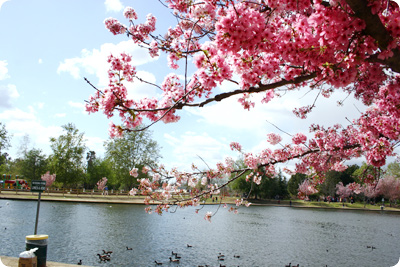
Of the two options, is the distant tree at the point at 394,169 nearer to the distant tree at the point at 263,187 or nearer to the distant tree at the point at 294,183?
the distant tree at the point at 294,183

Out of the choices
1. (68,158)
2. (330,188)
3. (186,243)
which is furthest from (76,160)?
(330,188)

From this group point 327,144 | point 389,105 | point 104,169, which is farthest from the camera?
point 104,169

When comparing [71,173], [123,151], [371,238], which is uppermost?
[123,151]

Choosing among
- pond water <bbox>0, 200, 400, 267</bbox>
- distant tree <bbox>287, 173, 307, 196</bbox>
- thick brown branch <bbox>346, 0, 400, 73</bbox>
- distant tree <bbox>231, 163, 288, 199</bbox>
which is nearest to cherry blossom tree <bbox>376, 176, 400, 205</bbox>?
distant tree <bbox>287, 173, 307, 196</bbox>

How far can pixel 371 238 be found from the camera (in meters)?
20.0

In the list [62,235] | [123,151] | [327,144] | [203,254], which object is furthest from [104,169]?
[327,144]

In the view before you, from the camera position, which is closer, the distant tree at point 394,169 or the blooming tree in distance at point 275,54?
the blooming tree in distance at point 275,54

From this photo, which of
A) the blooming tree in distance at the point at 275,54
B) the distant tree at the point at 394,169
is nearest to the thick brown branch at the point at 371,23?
the blooming tree in distance at the point at 275,54

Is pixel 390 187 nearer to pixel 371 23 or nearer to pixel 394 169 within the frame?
pixel 394 169

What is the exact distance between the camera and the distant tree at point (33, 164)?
2029 inches

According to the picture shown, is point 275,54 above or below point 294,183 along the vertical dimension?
above

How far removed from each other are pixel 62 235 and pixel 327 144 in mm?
13306

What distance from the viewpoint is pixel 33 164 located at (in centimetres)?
5222

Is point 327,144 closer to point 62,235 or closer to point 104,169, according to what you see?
point 62,235
